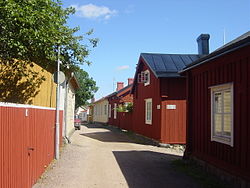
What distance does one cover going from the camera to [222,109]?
8.22 metres

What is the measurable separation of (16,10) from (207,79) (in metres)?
5.58

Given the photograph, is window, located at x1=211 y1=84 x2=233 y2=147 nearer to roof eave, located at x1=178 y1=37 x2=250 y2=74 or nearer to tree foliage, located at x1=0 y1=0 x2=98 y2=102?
roof eave, located at x1=178 y1=37 x2=250 y2=74

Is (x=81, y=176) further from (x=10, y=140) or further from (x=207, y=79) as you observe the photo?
(x=207, y=79)

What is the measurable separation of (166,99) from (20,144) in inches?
431

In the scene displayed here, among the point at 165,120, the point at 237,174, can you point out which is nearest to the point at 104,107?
the point at 165,120

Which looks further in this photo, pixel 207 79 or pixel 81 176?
pixel 207 79

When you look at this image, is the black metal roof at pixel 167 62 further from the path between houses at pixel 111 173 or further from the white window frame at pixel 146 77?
the path between houses at pixel 111 173

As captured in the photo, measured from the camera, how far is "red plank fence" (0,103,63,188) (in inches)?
170

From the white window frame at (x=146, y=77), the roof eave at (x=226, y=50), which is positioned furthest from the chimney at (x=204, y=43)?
the roof eave at (x=226, y=50)

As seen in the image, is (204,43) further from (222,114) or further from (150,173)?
(150,173)

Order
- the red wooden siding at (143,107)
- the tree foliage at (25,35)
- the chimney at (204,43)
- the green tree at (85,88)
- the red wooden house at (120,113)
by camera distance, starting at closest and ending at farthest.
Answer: the tree foliage at (25,35) → the red wooden siding at (143,107) → the chimney at (204,43) → the red wooden house at (120,113) → the green tree at (85,88)

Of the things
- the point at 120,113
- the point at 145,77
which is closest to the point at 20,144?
the point at 145,77

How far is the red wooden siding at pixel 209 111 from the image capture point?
6867 millimetres

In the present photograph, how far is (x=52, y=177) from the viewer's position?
7.88 metres
